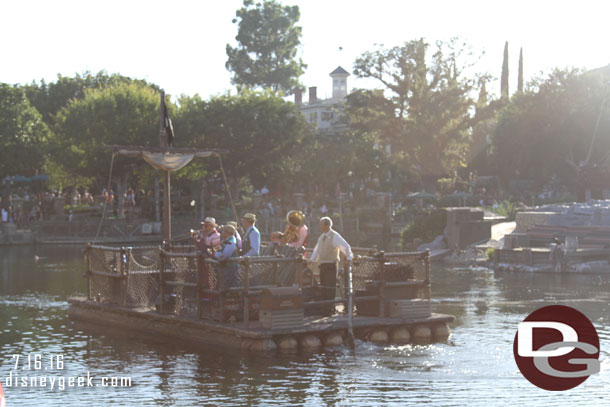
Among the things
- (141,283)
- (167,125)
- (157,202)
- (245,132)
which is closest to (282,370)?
(141,283)

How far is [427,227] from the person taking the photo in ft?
168

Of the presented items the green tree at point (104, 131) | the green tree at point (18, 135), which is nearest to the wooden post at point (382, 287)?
the green tree at point (104, 131)

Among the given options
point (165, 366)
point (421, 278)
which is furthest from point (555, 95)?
point (165, 366)

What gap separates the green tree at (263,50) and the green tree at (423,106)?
3724 centimetres

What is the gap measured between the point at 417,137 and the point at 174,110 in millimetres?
19579

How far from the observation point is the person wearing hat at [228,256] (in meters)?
18.3

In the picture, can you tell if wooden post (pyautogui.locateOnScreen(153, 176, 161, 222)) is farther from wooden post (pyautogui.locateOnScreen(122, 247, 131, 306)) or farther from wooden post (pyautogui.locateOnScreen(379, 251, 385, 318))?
wooden post (pyautogui.locateOnScreen(379, 251, 385, 318))

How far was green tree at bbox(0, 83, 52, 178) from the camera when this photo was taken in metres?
72.1

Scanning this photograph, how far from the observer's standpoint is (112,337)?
20938mm

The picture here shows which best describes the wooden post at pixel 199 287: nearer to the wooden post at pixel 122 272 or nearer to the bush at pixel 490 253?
the wooden post at pixel 122 272

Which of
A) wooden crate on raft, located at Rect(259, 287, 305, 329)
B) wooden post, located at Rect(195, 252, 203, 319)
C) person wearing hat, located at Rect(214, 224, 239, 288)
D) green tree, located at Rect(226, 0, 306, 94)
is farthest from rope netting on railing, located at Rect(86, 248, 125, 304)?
green tree, located at Rect(226, 0, 306, 94)

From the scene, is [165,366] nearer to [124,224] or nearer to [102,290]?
[102,290]

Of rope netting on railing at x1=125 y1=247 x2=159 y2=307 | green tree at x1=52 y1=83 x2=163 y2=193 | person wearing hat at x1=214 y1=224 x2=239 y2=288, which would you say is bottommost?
rope netting on railing at x1=125 y1=247 x2=159 y2=307

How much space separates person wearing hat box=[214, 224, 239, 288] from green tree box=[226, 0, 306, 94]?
96.7 metres
